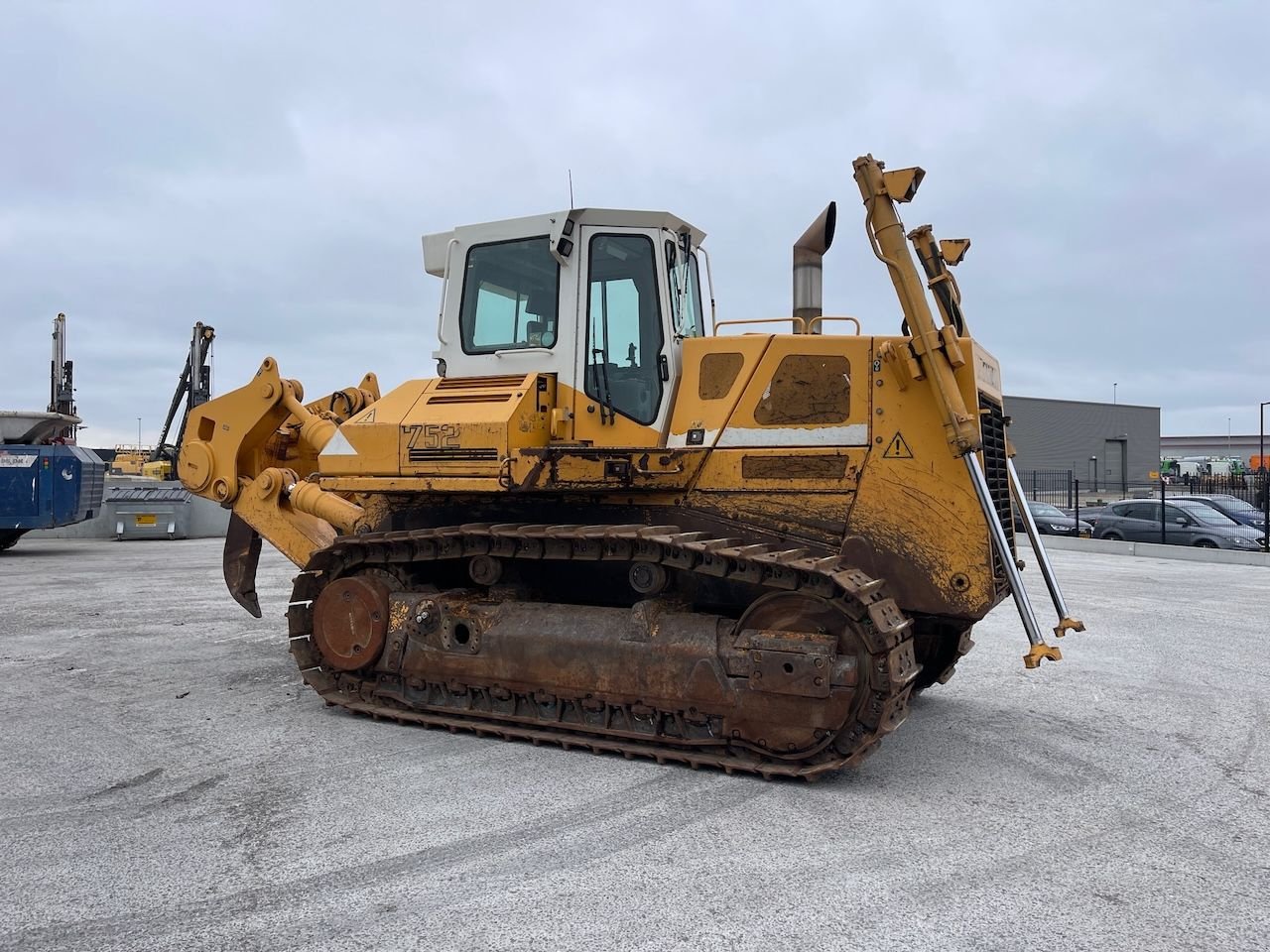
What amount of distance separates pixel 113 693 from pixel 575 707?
376cm

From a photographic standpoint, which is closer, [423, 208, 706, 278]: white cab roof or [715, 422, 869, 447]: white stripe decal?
[715, 422, 869, 447]: white stripe decal

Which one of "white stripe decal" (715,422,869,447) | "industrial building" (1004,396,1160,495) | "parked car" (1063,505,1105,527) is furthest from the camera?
"industrial building" (1004,396,1160,495)

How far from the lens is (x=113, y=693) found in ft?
23.5

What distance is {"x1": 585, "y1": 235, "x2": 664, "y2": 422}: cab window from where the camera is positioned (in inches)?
250

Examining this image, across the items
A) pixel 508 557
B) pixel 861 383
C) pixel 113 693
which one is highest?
pixel 861 383

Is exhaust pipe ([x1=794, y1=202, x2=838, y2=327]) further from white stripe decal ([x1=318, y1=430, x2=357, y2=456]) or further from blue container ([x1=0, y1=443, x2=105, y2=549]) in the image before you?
blue container ([x1=0, y1=443, x2=105, y2=549])

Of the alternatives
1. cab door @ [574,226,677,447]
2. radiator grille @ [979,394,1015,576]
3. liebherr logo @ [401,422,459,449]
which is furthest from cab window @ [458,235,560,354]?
radiator grille @ [979,394,1015,576]

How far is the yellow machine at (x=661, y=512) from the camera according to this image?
A: 5367 mm

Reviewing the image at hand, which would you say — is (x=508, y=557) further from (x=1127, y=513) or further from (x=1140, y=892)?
(x=1127, y=513)

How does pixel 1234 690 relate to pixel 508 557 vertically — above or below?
below

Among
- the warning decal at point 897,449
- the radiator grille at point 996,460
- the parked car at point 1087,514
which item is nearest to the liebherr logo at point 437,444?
the warning decal at point 897,449

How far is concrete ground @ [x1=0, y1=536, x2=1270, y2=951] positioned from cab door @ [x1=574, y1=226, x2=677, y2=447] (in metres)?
2.12

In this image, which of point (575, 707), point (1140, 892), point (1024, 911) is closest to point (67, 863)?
point (575, 707)

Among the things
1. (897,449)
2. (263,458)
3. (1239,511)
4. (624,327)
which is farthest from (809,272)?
(1239,511)
